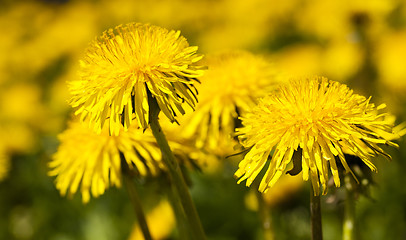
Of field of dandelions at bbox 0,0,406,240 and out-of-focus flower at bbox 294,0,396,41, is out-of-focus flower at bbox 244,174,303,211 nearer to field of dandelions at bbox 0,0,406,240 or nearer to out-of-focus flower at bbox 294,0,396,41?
field of dandelions at bbox 0,0,406,240

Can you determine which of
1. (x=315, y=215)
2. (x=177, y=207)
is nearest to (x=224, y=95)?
(x=177, y=207)

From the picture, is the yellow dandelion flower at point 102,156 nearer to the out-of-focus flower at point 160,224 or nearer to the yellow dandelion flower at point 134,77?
the yellow dandelion flower at point 134,77

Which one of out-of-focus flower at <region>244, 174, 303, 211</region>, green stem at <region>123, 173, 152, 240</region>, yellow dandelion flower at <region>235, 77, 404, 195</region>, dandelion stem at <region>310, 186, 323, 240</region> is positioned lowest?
out-of-focus flower at <region>244, 174, 303, 211</region>

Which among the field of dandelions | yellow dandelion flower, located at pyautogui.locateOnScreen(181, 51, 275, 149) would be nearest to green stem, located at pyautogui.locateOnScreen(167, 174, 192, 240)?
the field of dandelions

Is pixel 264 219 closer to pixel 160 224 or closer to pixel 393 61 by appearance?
pixel 160 224

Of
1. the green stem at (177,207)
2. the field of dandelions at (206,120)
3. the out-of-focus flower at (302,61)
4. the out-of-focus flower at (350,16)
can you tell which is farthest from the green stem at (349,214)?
the out-of-focus flower at (302,61)
